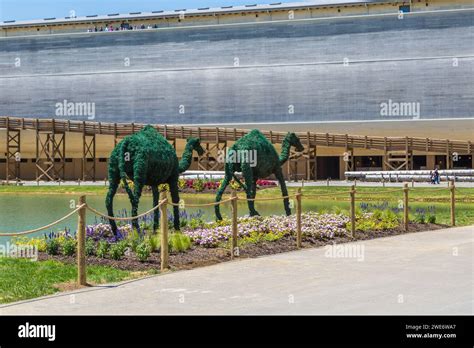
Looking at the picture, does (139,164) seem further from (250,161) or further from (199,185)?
(199,185)

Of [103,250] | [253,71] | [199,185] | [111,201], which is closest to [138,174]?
[111,201]

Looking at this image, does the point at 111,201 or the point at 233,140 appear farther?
the point at 233,140

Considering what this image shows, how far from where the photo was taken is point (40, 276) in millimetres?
12016

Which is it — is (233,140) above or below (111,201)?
above

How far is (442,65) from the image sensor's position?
2424 inches

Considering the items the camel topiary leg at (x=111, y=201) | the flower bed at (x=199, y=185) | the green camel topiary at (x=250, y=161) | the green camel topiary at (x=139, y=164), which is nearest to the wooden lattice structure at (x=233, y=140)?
the flower bed at (x=199, y=185)

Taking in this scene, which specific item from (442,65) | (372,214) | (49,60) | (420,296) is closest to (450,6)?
(442,65)

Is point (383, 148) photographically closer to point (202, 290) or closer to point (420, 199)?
point (420, 199)

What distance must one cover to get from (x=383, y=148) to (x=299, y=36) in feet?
52.9

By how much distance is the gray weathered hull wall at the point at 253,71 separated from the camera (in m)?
62.0

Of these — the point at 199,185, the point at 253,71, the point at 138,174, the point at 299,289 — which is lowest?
the point at 299,289

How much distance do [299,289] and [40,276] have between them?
436 cm

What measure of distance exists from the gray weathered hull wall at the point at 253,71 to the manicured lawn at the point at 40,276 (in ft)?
167

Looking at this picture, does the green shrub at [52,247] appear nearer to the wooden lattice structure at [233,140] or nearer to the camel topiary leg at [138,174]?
the camel topiary leg at [138,174]
